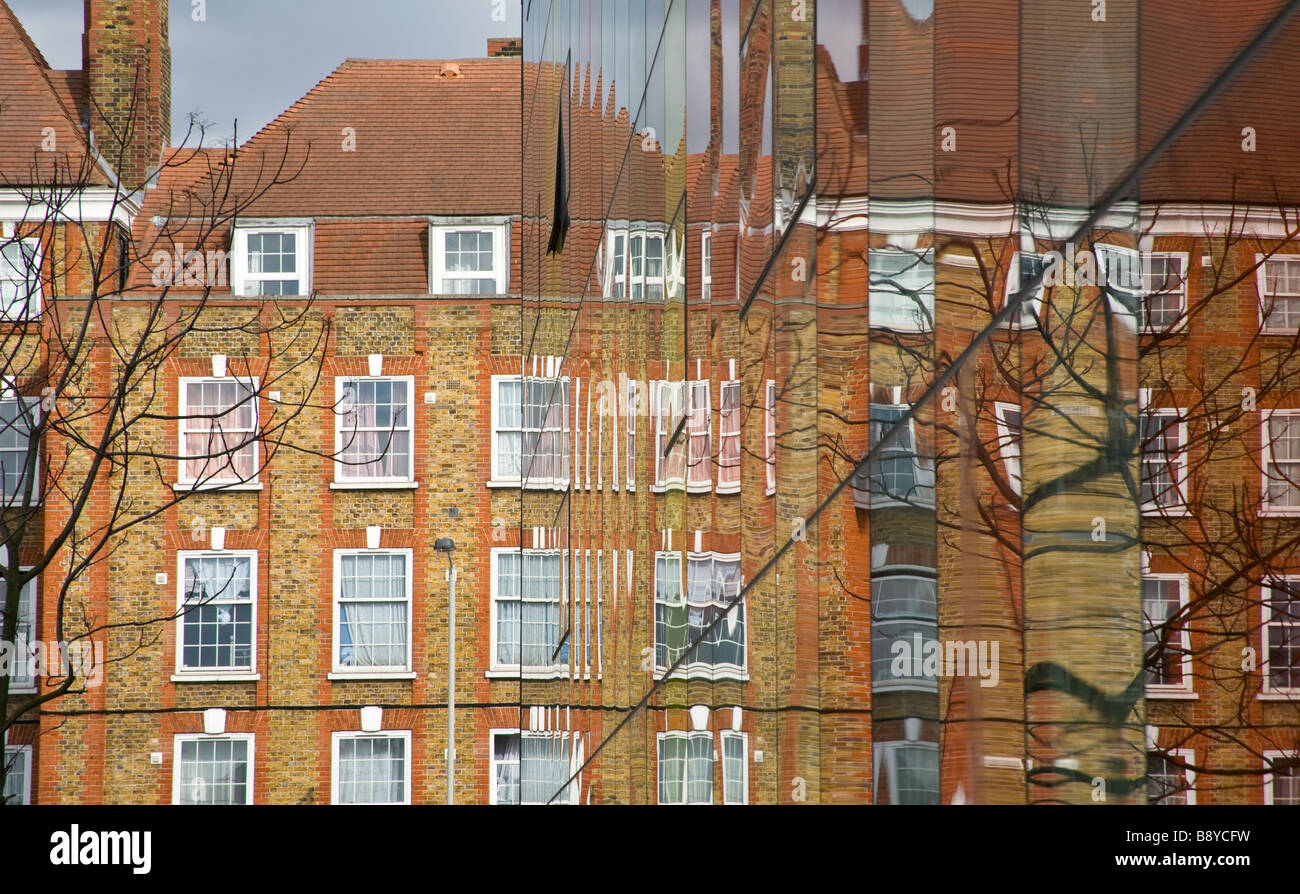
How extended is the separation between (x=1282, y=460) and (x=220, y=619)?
2528cm

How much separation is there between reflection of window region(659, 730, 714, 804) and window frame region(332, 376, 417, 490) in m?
20.6

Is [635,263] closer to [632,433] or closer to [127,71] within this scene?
[632,433]

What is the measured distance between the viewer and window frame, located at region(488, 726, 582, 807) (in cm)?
939

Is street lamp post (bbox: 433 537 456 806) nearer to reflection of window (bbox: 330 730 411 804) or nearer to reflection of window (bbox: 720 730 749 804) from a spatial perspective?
reflection of window (bbox: 330 730 411 804)

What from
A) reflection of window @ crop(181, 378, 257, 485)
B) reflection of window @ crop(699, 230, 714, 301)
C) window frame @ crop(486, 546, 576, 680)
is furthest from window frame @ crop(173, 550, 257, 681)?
reflection of window @ crop(699, 230, 714, 301)

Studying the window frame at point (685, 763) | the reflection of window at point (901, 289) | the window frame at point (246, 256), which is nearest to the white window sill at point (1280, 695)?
the reflection of window at point (901, 289)

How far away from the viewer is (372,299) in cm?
2597

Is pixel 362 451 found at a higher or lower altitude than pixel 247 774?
higher

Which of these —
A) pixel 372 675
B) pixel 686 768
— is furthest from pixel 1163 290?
pixel 372 675

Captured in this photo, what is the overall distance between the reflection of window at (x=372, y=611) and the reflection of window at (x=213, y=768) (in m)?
2.19

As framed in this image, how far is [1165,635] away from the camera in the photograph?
5.22ft

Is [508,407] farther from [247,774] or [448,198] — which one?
[247,774]
